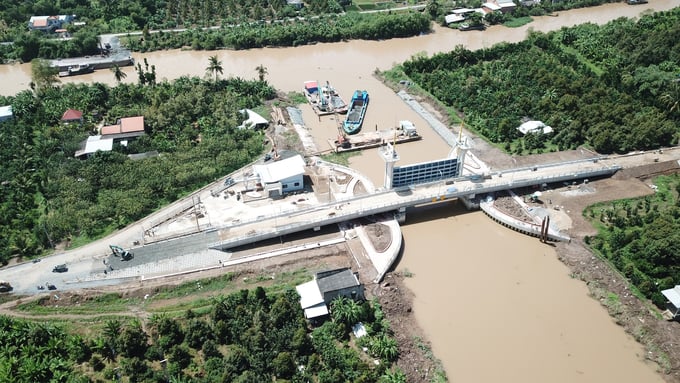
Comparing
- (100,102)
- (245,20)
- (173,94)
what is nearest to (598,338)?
(173,94)

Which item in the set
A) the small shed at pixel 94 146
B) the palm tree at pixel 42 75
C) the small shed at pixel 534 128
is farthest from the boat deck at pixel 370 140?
the palm tree at pixel 42 75

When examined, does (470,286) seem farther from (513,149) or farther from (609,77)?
(609,77)

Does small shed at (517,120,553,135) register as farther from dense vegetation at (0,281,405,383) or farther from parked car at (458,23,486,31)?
parked car at (458,23,486,31)

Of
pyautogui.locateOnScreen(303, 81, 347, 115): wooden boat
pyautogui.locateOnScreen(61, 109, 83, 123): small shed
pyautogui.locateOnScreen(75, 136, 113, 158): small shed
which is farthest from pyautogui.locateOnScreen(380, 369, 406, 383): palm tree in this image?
pyautogui.locateOnScreen(61, 109, 83, 123): small shed

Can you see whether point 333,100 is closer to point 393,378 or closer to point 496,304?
point 496,304

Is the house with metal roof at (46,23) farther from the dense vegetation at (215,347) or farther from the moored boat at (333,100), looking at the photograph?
the dense vegetation at (215,347)
